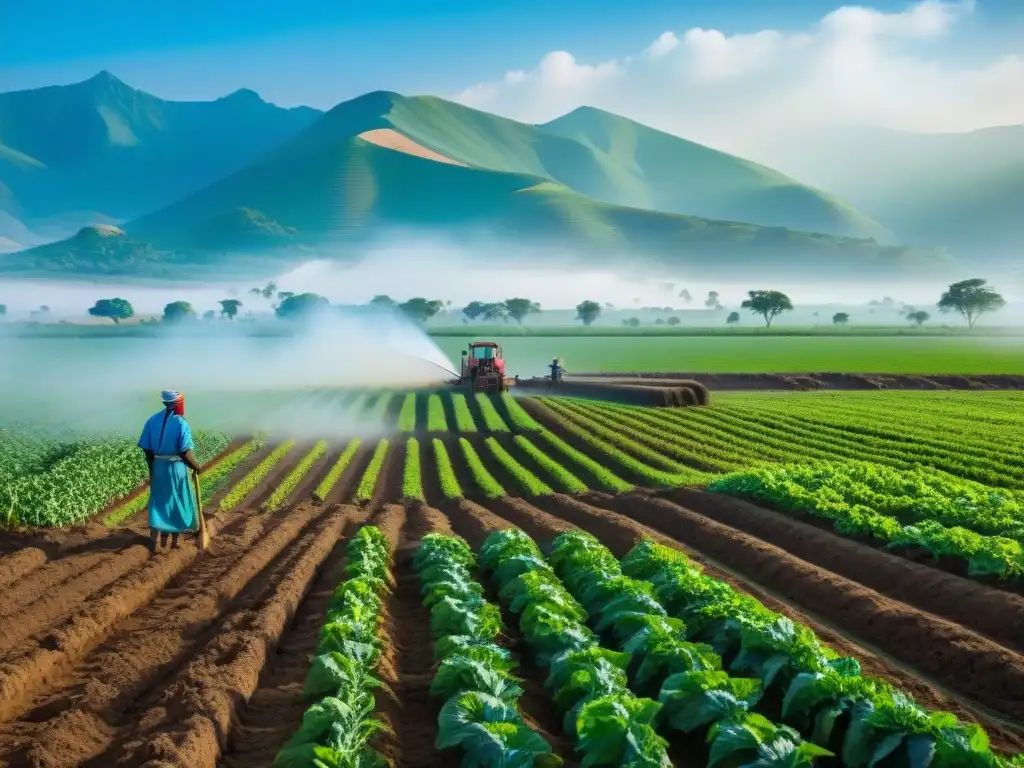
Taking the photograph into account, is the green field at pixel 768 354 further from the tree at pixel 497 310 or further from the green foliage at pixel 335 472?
the tree at pixel 497 310

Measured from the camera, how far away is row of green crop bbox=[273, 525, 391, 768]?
6.06 meters

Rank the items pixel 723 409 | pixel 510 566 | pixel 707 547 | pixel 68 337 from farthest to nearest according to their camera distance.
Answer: pixel 68 337, pixel 723 409, pixel 707 547, pixel 510 566

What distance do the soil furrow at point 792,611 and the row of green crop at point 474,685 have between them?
418cm

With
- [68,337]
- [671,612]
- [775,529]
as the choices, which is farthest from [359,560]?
[68,337]

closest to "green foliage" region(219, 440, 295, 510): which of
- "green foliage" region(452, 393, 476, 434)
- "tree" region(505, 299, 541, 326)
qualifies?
"green foliage" region(452, 393, 476, 434)

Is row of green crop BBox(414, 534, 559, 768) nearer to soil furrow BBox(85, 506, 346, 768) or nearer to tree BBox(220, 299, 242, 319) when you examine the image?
soil furrow BBox(85, 506, 346, 768)

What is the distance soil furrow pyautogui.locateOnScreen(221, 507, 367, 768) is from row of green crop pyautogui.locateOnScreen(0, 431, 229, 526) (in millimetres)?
8537

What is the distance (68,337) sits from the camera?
4149 inches

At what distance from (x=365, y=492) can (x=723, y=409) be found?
20.6 metres

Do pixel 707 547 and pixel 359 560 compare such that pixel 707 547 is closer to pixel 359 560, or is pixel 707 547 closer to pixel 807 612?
pixel 807 612

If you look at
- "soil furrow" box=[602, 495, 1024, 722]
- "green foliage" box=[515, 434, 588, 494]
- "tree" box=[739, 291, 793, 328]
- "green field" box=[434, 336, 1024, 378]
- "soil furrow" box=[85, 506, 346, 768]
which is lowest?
"green foliage" box=[515, 434, 588, 494]

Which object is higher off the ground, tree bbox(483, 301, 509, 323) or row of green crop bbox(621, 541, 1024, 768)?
tree bbox(483, 301, 509, 323)

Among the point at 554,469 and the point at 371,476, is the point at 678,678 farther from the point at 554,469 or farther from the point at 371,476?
the point at 371,476

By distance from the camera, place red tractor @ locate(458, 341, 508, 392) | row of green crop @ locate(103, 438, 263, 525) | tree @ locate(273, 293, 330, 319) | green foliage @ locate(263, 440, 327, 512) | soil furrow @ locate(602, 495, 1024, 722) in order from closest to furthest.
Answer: soil furrow @ locate(602, 495, 1024, 722)
row of green crop @ locate(103, 438, 263, 525)
green foliage @ locate(263, 440, 327, 512)
red tractor @ locate(458, 341, 508, 392)
tree @ locate(273, 293, 330, 319)
